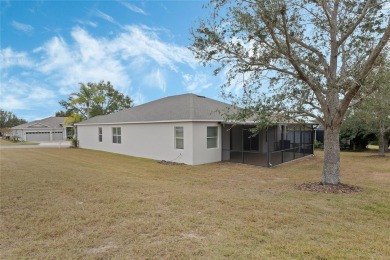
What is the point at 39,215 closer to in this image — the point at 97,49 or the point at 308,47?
the point at 308,47

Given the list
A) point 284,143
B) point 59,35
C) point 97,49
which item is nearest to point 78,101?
point 97,49

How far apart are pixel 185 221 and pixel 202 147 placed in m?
9.59

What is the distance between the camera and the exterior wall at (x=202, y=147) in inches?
551

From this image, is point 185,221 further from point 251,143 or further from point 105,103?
point 105,103

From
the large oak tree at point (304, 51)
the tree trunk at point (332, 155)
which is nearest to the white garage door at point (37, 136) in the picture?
the large oak tree at point (304, 51)

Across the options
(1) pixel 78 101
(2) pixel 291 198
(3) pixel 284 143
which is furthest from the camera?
(1) pixel 78 101

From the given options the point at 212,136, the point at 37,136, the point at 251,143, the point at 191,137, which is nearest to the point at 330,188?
the point at 191,137

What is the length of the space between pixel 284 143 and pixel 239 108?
10657 millimetres

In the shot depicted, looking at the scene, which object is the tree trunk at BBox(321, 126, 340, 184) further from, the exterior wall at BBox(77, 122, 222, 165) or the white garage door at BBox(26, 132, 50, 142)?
the white garage door at BBox(26, 132, 50, 142)

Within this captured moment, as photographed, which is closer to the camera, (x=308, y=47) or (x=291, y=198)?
(x=291, y=198)

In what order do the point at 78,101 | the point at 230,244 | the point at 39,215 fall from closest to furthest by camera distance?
1. the point at 230,244
2. the point at 39,215
3. the point at 78,101

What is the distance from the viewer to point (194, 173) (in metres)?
11.3

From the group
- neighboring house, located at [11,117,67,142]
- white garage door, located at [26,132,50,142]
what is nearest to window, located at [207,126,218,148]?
neighboring house, located at [11,117,67,142]

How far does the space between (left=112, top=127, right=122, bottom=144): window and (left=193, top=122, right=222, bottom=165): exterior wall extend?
8.03 meters
